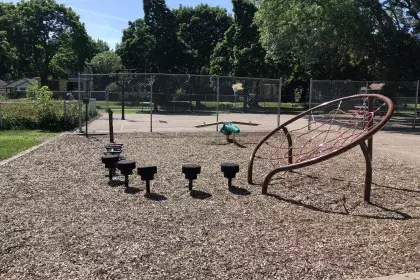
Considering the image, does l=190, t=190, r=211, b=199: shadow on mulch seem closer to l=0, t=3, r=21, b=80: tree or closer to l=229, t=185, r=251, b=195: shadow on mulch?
l=229, t=185, r=251, b=195: shadow on mulch

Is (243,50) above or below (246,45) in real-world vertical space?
below

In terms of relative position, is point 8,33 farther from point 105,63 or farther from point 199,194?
point 199,194

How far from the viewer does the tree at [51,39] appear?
55406 millimetres

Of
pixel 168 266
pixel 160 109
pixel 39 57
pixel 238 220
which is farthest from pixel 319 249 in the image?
pixel 39 57

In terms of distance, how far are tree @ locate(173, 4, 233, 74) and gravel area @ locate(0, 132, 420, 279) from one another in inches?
1794

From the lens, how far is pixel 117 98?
32.2m

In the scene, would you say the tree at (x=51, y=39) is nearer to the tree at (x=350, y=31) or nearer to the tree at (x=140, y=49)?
the tree at (x=140, y=49)

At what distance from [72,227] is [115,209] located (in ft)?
2.67

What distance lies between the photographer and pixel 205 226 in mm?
4973

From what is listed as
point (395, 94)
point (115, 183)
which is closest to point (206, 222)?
point (115, 183)

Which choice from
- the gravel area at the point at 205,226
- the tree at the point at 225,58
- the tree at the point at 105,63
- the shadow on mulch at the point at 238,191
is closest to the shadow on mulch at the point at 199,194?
the gravel area at the point at 205,226

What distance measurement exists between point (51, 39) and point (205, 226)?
193ft

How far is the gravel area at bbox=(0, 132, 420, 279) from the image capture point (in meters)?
3.86

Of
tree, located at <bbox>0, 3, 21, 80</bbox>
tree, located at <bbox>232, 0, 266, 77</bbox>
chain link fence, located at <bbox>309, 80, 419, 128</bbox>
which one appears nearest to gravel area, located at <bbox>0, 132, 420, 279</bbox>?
chain link fence, located at <bbox>309, 80, 419, 128</bbox>
